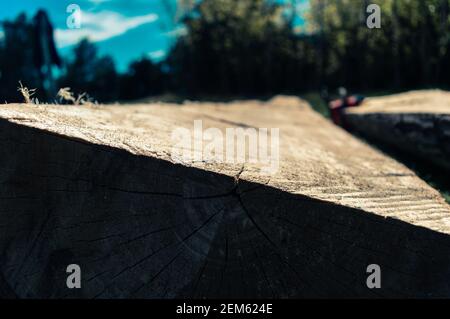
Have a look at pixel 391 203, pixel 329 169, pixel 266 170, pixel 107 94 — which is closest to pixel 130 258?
pixel 266 170

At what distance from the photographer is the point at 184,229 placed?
273 cm

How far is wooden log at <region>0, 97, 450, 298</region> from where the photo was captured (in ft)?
8.95

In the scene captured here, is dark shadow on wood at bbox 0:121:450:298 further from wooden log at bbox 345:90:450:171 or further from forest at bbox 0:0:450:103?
forest at bbox 0:0:450:103

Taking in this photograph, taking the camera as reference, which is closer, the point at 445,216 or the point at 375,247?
the point at 375,247

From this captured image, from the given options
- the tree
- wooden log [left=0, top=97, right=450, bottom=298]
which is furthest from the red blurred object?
the tree

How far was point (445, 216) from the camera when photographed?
311 centimetres

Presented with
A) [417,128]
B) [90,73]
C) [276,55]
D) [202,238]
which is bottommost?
[202,238]

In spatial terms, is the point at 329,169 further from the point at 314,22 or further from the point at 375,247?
the point at 314,22

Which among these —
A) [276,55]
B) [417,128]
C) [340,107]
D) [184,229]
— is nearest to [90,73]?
[276,55]

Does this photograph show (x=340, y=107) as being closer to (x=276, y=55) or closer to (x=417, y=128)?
(x=417, y=128)

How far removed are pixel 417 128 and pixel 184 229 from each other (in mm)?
4658

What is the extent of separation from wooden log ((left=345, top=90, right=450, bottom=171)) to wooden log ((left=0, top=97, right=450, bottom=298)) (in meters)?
3.52

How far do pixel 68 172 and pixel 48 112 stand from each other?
0.61m

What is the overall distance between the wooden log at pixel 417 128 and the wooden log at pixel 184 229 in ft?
11.6
